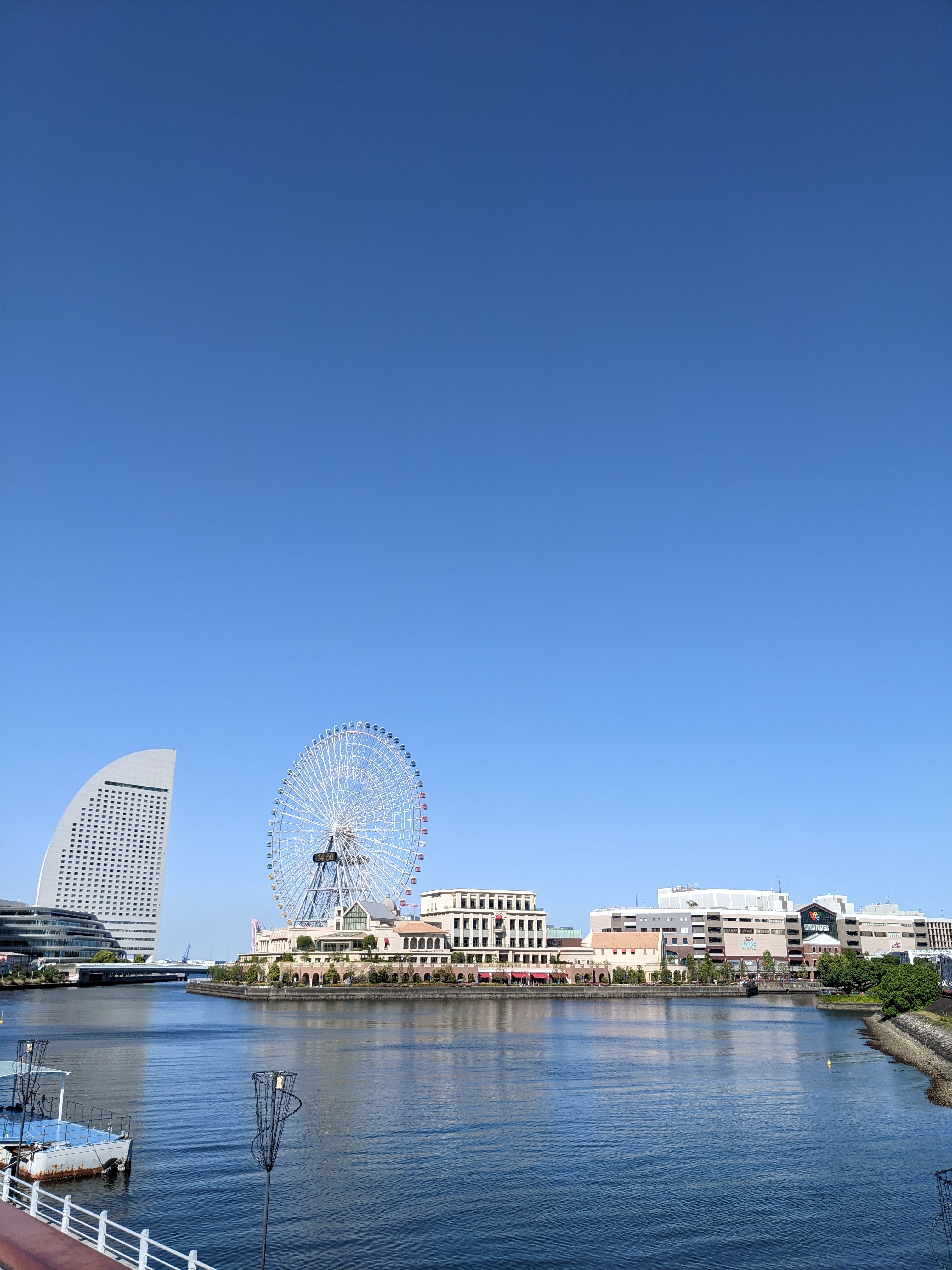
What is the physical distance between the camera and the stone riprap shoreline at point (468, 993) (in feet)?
453

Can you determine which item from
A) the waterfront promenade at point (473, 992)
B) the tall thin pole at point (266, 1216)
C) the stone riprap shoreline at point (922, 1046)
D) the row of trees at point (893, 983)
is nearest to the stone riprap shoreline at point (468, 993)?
the waterfront promenade at point (473, 992)

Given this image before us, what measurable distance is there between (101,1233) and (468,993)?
133725 millimetres

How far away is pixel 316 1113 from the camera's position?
150 ft

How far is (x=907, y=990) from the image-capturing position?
97.4 meters

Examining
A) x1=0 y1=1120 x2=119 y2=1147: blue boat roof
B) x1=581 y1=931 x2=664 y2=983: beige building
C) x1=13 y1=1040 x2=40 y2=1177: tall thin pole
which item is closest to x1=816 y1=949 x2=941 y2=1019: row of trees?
x1=581 y1=931 x2=664 y2=983: beige building

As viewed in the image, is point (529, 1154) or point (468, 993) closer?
point (529, 1154)

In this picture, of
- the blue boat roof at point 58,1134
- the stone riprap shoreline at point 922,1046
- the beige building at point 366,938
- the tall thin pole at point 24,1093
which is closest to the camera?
the tall thin pole at point 24,1093

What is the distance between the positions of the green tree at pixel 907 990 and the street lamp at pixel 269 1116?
228 ft

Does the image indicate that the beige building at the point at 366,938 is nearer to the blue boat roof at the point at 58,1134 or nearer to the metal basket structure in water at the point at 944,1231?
→ the blue boat roof at the point at 58,1134

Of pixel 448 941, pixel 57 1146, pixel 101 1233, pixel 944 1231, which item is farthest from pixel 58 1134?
pixel 448 941

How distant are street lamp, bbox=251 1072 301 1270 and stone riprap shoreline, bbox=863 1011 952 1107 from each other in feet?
114

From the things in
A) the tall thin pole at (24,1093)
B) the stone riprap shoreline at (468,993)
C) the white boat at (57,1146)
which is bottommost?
the stone riprap shoreline at (468,993)

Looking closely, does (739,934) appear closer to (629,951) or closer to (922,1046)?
(629,951)

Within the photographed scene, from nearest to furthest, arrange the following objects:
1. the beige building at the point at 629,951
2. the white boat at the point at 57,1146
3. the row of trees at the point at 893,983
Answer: the white boat at the point at 57,1146 < the row of trees at the point at 893,983 < the beige building at the point at 629,951
